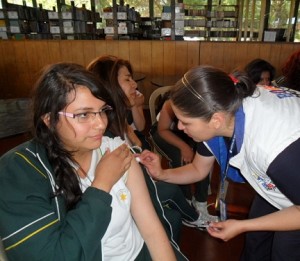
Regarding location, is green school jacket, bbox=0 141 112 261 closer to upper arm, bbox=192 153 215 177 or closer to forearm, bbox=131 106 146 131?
upper arm, bbox=192 153 215 177

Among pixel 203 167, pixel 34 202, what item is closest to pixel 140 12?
pixel 203 167

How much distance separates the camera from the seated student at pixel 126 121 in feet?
4.48

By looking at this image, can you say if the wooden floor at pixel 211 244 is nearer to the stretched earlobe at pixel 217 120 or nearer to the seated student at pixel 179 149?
the seated student at pixel 179 149

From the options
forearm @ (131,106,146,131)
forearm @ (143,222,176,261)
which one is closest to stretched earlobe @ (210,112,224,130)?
forearm @ (143,222,176,261)

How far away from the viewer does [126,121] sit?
5.69 feet

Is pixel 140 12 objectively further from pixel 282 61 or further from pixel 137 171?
pixel 137 171

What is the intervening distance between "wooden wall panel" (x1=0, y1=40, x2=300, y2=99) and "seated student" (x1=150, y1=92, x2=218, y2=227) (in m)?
2.97

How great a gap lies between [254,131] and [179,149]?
1.10m

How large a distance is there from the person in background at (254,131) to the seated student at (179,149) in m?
0.81

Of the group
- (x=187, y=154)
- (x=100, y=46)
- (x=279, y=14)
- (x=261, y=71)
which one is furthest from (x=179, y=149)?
(x=279, y=14)

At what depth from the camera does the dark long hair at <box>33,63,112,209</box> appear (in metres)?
0.90

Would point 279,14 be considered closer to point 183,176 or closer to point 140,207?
point 183,176

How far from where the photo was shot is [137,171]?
1.08m

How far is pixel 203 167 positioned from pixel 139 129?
90 centimetres
